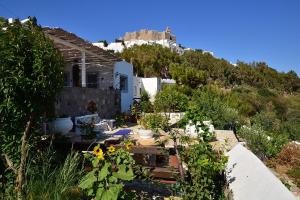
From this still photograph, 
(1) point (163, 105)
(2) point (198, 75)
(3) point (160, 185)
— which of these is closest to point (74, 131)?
(3) point (160, 185)

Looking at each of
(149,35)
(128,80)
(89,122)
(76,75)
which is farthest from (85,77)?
(149,35)

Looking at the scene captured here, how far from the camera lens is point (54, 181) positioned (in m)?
4.60

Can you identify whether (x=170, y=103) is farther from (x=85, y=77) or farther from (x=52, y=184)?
(x=52, y=184)

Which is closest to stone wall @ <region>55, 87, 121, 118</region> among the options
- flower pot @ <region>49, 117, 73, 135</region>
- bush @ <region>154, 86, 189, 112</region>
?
flower pot @ <region>49, 117, 73, 135</region>

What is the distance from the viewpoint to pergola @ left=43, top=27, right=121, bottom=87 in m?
10.2

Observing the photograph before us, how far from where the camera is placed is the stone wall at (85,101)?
9.87 meters

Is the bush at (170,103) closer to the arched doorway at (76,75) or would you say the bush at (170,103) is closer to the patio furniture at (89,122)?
the arched doorway at (76,75)

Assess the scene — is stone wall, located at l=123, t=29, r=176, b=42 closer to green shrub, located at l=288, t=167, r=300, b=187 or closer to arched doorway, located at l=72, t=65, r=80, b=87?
arched doorway, located at l=72, t=65, r=80, b=87

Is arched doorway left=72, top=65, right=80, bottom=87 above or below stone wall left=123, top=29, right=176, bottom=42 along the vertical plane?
A: below

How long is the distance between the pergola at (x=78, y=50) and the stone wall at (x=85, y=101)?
0.93m

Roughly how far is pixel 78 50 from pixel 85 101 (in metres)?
2.83

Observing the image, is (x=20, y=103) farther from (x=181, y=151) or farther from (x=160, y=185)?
(x=181, y=151)

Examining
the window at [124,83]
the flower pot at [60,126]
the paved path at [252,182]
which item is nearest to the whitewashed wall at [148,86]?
the window at [124,83]

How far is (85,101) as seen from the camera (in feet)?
38.1
